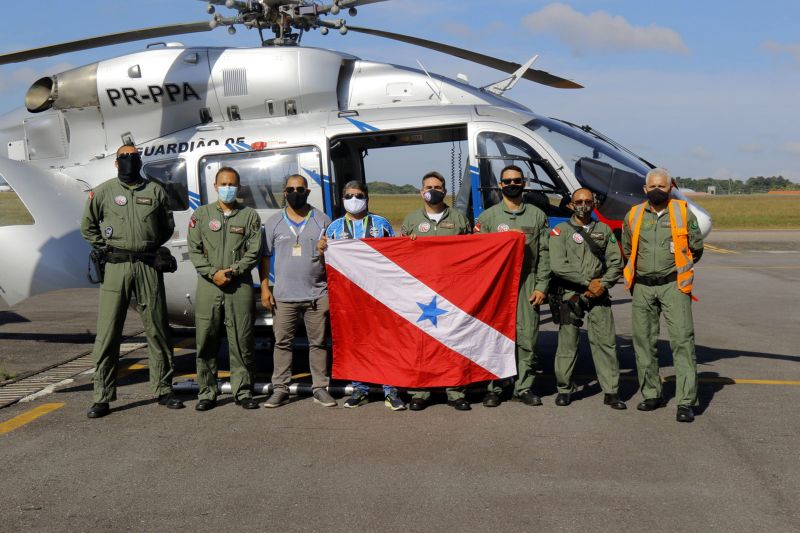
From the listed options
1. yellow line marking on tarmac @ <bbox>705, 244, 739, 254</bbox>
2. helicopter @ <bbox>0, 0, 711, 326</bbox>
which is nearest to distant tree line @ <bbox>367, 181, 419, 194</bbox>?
helicopter @ <bbox>0, 0, 711, 326</bbox>

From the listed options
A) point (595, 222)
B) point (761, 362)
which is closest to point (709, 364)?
point (761, 362)

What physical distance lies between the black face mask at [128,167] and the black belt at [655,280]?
4.47m

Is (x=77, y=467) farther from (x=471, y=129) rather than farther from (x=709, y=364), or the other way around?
(x=709, y=364)

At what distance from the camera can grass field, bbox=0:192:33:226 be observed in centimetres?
802

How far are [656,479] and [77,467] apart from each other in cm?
389

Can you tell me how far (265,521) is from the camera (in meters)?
4.24

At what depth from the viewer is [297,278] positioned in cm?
660

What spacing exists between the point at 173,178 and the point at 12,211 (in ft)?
5.84

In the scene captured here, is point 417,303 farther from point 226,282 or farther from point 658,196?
point 658,196

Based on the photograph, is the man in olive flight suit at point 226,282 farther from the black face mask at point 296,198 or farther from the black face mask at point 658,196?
the black face mask at point 658,196

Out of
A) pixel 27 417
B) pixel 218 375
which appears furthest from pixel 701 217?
pixel 27 417

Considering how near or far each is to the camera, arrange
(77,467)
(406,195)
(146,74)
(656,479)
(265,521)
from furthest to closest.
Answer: (406,195), (146,74), (77,467), (656,479), (265,521)

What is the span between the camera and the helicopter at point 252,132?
7.65 m

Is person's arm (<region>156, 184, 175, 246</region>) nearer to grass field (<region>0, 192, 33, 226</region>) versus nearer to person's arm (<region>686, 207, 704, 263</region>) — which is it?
grass field (<region>0, 192, 33, 226</region>)
